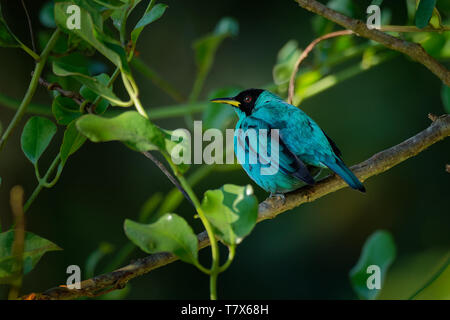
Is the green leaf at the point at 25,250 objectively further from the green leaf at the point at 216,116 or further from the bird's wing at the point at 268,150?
the green leaf at the point at 216,116

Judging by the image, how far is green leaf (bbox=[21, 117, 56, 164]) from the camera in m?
1.45

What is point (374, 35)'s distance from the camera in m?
1.66

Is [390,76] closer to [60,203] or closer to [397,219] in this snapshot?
[397,219]

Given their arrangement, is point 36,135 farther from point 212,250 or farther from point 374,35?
point 374,35

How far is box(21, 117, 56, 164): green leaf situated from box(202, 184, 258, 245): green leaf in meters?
0.63

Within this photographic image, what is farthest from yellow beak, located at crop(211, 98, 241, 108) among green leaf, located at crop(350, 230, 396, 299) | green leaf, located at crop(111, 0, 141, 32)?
green leaf, located at crop(111, 0, 141, 32)

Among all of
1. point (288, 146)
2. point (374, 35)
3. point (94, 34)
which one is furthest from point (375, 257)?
point (94, 34)

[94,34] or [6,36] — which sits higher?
[6,36]

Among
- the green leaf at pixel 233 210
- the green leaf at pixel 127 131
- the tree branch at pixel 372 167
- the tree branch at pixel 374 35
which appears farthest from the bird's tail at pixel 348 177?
the green leaf at pixel 127 131

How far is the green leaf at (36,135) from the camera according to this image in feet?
4.75

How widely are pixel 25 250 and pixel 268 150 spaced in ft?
3.51

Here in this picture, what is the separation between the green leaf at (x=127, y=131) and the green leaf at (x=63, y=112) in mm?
462
